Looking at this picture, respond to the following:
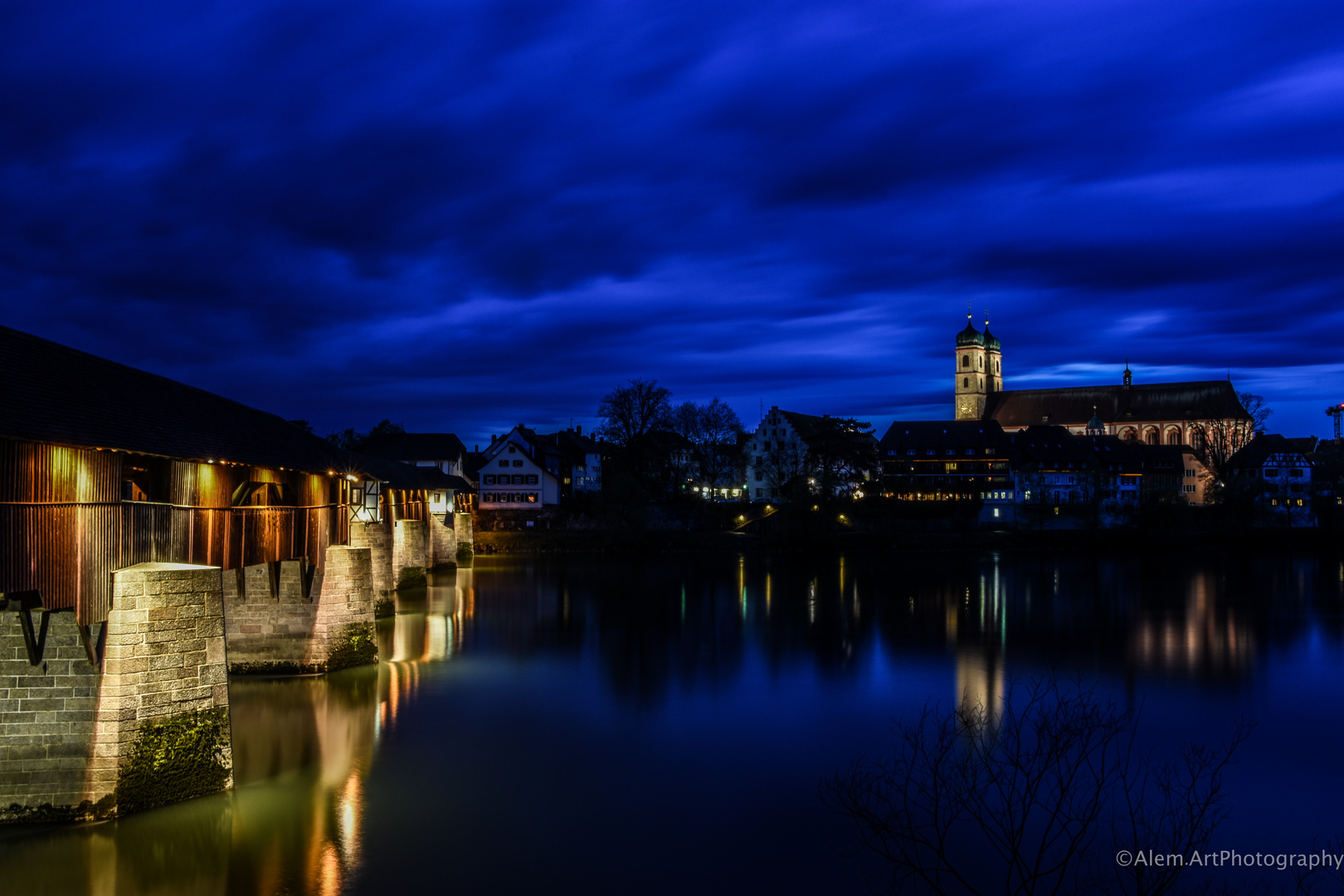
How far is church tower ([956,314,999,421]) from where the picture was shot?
111 meters

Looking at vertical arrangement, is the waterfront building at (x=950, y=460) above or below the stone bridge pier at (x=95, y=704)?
above

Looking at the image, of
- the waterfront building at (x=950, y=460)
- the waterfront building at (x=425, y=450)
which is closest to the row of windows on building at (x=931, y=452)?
the waterfront building at (x=950, y=460)

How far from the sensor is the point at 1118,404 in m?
96.2

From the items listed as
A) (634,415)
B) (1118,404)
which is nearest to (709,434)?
(634,415)

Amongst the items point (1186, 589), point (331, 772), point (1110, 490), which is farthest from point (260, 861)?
point (1110, 490)

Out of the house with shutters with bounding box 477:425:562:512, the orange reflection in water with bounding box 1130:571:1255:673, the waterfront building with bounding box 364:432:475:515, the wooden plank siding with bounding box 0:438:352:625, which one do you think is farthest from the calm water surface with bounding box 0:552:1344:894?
the waterfront building with bounding box 364:432:475:515

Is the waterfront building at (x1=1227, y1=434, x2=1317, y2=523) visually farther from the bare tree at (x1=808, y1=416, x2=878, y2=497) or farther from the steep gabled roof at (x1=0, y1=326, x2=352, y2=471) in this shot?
the steep gabled roof at (x1=0, y1=326, x2=352, y2=471)

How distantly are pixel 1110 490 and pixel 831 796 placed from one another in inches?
2085

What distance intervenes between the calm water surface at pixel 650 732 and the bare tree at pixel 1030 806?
664 millimetres

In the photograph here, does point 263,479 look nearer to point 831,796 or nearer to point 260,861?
point 260,861

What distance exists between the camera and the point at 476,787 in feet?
50.6

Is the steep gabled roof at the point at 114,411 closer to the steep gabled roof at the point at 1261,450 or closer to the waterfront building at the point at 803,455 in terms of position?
the waterfront building at the point at 803,455

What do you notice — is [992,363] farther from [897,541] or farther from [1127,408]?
[897,541]

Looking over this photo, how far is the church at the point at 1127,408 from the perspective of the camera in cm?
9125
